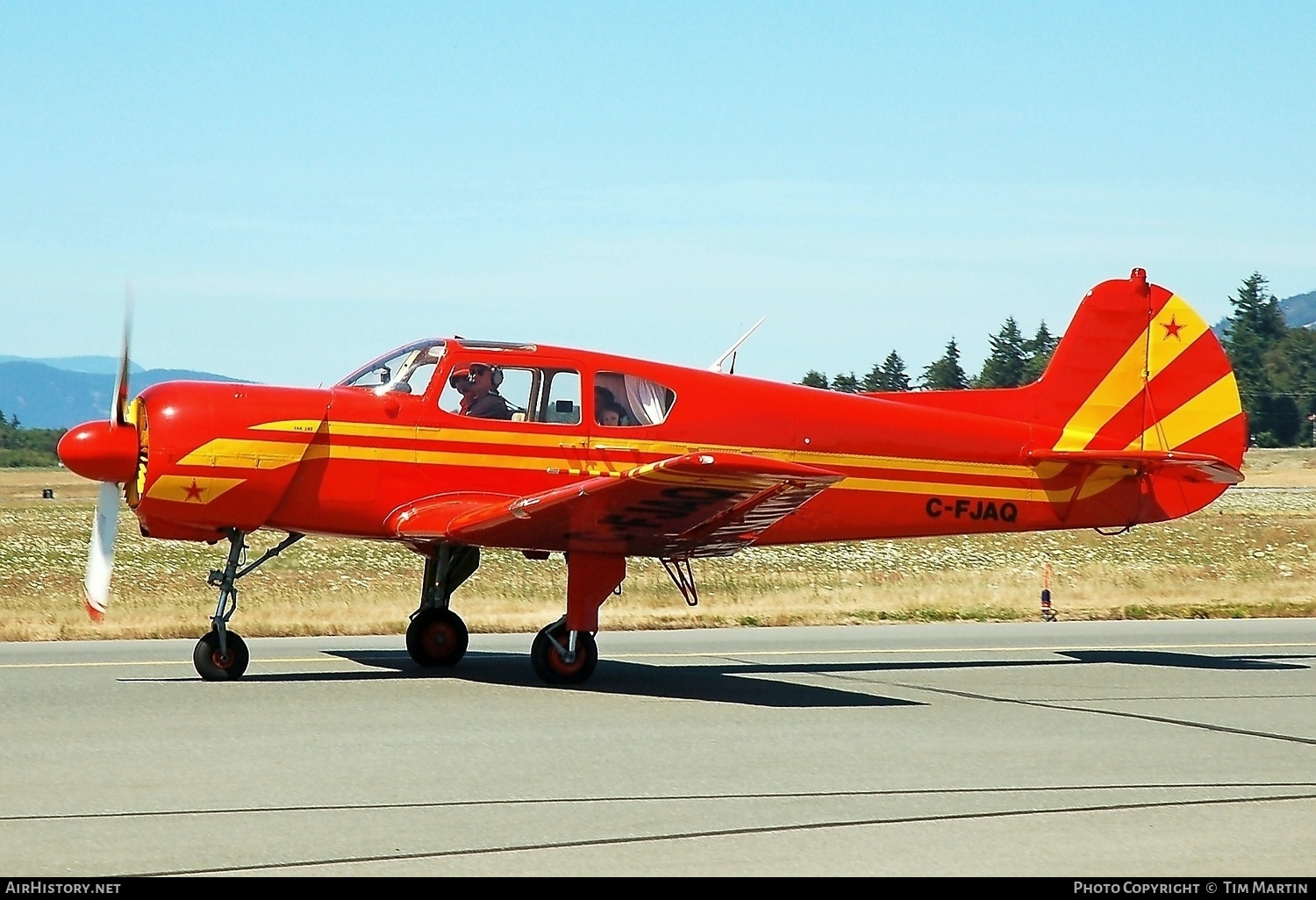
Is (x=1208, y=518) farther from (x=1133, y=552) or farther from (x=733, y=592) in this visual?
(x=733, y=592)

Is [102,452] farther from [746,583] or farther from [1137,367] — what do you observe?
[746,583]

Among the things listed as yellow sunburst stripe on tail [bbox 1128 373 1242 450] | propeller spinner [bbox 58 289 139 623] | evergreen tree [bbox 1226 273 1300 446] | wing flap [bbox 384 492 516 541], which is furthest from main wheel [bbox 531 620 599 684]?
evergreen tree [bbox 1226 273 1300 446]

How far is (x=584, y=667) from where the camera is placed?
38.4 ft

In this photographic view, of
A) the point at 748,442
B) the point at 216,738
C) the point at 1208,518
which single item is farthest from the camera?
the point at 1208,518

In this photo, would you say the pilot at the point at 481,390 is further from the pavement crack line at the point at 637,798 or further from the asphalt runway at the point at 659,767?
the pavement crack line at the point at 637,798

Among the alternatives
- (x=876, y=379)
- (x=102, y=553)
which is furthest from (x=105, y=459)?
(x=876, y=379)

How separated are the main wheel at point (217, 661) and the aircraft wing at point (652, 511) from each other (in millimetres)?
1611

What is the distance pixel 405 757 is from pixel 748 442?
5275 millimetres

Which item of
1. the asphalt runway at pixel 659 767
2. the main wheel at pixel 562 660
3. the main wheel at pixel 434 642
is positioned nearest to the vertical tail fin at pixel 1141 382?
the asphalt runway at pixel 659 767

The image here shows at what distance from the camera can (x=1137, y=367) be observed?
571 inches

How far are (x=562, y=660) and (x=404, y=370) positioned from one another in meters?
2.67

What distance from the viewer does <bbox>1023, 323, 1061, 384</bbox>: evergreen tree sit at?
105 meters

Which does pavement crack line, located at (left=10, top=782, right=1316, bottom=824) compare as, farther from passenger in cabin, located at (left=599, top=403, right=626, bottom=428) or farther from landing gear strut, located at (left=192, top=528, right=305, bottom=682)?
passenger in cabin, located at (left=599, top=403, right=626, bottom=428)
